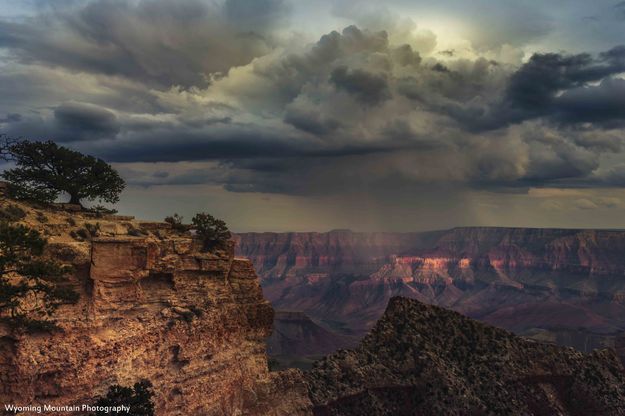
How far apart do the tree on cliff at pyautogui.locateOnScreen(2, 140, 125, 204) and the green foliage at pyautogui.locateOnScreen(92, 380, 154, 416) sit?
69.8 feet

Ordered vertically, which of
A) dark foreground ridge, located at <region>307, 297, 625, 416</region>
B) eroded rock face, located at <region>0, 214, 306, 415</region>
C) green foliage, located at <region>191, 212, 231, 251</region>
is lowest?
dark foreground ridge, located at <region>307, 297, 625, 416</region>

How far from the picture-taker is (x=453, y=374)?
71.4 meters

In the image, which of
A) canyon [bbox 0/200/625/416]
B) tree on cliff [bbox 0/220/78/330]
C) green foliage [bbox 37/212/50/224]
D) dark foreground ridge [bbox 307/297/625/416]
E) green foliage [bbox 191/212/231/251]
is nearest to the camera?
tree on cliff [bbox 0/220/78/330]

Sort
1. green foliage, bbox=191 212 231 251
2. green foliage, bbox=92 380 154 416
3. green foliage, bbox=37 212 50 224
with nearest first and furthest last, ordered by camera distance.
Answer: green foliage, bbox=92 380 154 416 < green foliage, bbox=37 212 50 224 < green foliage, bbox=191 212 231 251

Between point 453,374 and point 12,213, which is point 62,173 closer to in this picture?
point 12,213

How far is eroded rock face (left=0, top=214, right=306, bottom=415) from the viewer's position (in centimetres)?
3903

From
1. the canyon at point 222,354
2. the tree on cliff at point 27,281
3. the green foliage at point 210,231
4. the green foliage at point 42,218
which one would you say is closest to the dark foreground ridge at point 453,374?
the canyon at point 222,354

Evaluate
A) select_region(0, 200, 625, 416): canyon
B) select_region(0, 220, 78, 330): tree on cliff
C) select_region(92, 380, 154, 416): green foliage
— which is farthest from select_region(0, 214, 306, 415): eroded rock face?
select_region(0, 220, 78, 330): tree on cliff

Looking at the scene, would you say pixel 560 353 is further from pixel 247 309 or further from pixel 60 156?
pixel 60 156

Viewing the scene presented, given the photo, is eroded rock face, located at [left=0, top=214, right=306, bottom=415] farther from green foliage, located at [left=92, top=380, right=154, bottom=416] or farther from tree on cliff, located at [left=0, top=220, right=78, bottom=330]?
tree on cliff, located at [left=0, top=220, right=78, bottom=330]

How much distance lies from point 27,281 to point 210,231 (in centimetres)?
1988

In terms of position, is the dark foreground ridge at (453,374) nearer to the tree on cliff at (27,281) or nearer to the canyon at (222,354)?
the canyon at (222,354)

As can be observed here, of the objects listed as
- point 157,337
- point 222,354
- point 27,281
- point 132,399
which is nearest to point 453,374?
point 222,354

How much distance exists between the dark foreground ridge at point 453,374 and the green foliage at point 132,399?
2595 cm
